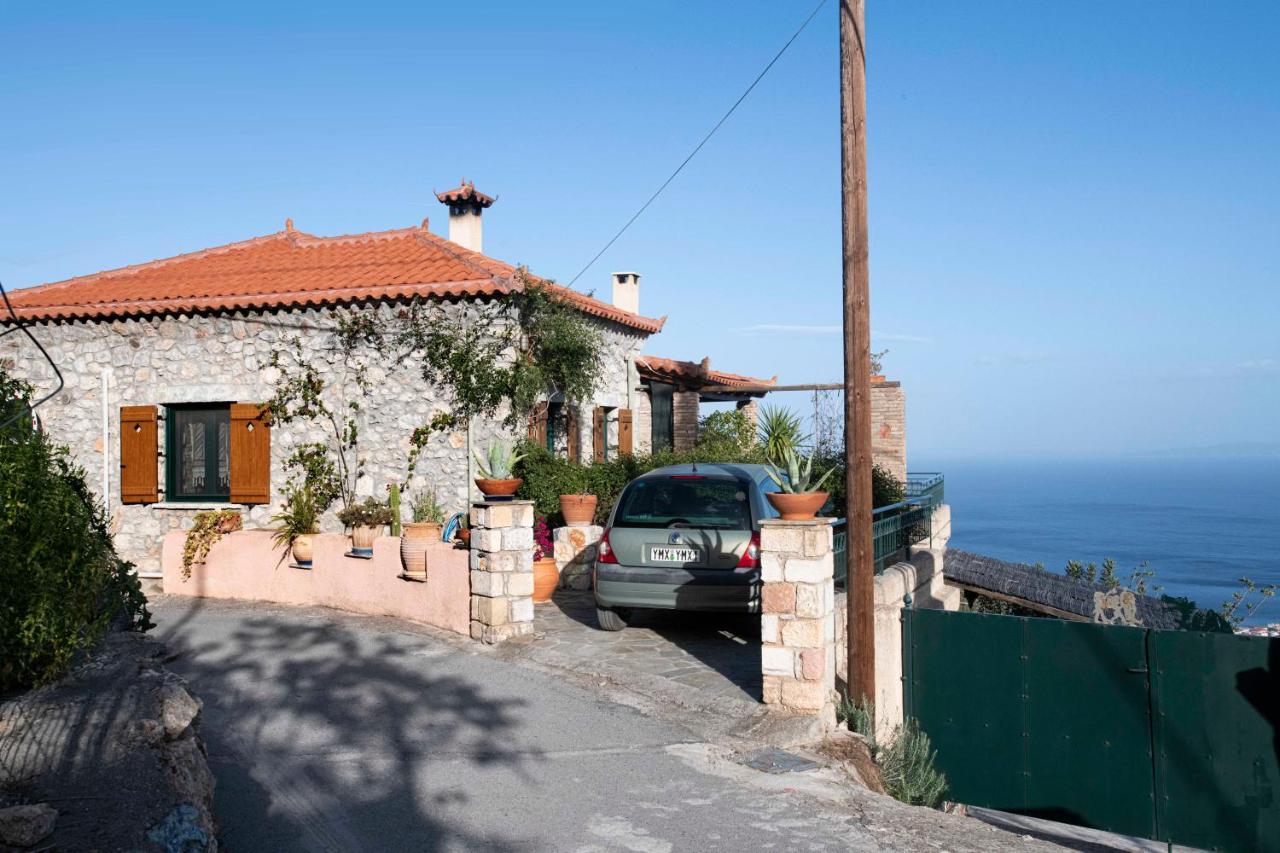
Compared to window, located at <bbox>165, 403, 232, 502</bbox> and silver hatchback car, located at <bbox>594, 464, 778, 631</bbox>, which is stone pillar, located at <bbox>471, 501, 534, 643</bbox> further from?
window, located at <bbox>165, 403, 232, 502</bbox>

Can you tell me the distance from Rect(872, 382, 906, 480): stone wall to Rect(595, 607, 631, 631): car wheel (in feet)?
33.2

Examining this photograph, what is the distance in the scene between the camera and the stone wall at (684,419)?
1878 centimetres

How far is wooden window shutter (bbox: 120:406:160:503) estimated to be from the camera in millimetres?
14422

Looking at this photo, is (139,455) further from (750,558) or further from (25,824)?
(25,824)

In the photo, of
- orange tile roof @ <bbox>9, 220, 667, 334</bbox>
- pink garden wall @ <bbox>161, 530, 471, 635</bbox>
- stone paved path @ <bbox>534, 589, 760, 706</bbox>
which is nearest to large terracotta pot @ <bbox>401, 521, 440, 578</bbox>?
→ pink garden wall @ <bbox>161, 530, 471, 635</bbox>

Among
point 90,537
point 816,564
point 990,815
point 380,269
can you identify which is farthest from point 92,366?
point 990,815

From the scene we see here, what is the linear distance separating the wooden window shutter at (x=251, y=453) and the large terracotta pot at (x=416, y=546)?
3.81 m

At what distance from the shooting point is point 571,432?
14.8m

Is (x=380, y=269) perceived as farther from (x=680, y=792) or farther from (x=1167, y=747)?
(x=1167, y=747)

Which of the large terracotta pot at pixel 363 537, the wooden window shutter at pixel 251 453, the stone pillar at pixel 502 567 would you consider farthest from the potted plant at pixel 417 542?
the wooden window shutter at pixel 251 453

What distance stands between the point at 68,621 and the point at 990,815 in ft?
24.3

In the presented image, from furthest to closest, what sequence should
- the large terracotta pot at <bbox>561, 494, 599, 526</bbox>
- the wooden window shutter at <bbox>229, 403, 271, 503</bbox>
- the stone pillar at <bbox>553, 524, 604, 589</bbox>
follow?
1. the wooden window shutter at <bbox>229, 403, 271, 503</bbox>
2. the stone pillar at <bbox>553, 524, 604, 589</bbox>
3. the large terracotta pot at <bbox>561, 494, 599, 526</bbox>

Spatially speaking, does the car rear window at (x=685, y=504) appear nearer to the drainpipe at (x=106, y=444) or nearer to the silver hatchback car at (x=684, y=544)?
the silver hatchback car at (x=684, y=544)

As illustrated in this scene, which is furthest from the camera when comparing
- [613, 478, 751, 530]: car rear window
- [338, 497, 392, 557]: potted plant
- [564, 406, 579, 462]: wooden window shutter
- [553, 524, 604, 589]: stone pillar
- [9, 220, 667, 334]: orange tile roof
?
[564, 406, 579, 462]: wooden window shutter
